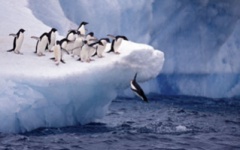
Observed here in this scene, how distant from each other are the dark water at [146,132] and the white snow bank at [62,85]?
29 centimetres

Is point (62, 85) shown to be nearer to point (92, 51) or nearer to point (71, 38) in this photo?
point (92, 51)

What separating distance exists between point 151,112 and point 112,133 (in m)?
4.55

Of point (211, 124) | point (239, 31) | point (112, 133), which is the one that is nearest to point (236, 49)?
point (239, 31)

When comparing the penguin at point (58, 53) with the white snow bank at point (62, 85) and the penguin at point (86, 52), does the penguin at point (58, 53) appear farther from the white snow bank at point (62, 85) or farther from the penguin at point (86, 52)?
the penguin at point (86, 52)

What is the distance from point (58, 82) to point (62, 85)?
5.6 inches

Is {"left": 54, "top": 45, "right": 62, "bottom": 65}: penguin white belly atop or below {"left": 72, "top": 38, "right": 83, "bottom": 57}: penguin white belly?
below

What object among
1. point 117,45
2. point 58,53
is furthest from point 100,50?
point 58,53

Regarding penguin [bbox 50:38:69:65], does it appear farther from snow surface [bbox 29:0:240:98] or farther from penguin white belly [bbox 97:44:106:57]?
snow surface [bbox 29:0:240:98]

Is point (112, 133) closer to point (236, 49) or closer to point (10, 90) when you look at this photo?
point (10, 90)

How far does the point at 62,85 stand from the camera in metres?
12.0

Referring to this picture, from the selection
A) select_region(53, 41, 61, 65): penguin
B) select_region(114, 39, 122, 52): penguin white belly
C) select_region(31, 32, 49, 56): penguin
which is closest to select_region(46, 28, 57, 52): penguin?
select_region(31, 32, 49, 56): penguin

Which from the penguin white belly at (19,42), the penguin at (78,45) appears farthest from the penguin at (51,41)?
the penguin white belly at (19,42)

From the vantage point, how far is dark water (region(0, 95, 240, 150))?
10977 mm

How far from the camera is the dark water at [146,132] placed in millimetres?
10977
